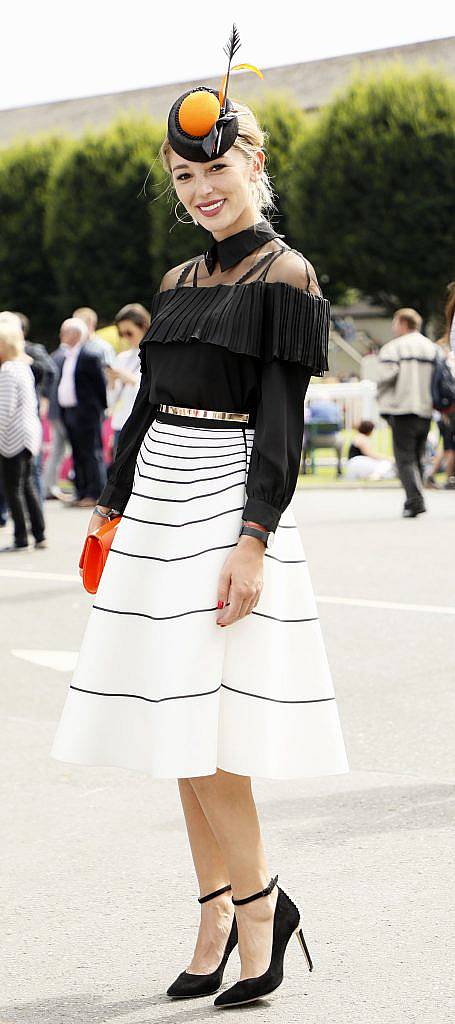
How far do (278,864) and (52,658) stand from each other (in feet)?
11.2

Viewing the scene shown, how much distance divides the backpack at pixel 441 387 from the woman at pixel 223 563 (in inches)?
461

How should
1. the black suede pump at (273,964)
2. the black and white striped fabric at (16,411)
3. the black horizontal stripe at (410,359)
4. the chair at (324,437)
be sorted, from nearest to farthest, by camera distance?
the black suede pump at (273,964), the black and white striped fabric at (16,411), the black horizontal stripe at (410,359), the chair at (324,437)

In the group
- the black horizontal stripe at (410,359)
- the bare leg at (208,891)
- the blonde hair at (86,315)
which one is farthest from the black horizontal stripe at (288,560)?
the blonde hair at (86,315)

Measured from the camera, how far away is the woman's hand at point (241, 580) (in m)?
2.93

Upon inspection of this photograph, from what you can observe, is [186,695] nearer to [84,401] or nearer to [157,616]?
[157,616]

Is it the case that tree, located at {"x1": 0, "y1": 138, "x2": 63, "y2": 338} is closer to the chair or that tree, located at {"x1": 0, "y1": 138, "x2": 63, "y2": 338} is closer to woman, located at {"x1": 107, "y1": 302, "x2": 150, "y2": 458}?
the chair

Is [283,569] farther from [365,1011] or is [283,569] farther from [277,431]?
[365,1011]

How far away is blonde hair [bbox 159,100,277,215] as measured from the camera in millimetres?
3107

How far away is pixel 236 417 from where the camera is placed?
3057 mm

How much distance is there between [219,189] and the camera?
10.1 feet

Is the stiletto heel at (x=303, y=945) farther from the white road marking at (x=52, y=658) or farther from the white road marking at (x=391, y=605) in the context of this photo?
the white road marking at (x=391, y=605)

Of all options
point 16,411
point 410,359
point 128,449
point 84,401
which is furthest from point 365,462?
point 128,449

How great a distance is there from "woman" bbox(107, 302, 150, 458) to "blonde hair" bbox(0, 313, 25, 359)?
1.51 m

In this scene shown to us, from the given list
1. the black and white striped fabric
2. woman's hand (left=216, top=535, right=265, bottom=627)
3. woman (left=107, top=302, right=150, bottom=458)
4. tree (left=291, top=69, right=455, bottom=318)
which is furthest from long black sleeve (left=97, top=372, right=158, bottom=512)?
tree (left=291, top=69, right=455, bottom=318)
